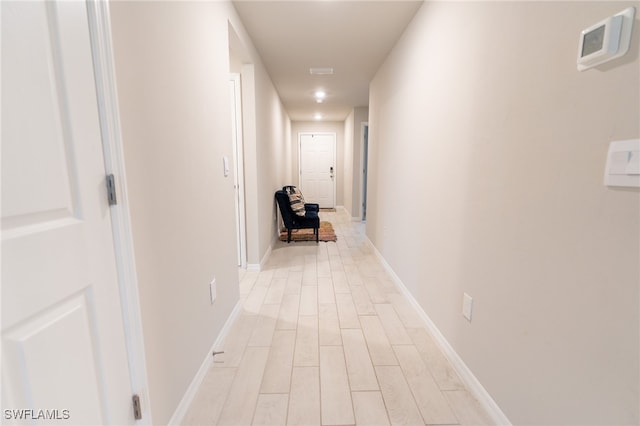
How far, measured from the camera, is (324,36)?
8.84 ft

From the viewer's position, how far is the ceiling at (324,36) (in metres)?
2.22

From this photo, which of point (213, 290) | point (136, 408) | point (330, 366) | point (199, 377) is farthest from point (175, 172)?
point (330, 366)

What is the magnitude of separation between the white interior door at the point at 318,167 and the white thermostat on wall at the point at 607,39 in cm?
681

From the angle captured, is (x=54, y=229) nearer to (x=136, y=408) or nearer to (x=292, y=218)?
(x=136, y=408)

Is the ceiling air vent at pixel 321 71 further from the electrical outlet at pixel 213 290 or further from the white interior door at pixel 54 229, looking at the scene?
the white interior door at pixel 54 229

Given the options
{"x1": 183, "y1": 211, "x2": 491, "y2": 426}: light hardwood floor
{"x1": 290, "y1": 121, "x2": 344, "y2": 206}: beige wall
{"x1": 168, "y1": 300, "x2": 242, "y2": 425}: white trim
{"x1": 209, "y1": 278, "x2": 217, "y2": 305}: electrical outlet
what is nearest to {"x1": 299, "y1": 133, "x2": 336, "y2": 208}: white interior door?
{"x1": 290, "y1": 121, "x2": 344, "y2": 206}: beige wall

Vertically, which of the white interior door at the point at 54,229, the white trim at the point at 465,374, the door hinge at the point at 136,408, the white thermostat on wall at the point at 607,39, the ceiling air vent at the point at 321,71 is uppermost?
A: the ceiling air vent at the point at 321,71

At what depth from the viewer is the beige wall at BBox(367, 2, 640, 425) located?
0.79m

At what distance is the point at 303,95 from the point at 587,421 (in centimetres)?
495

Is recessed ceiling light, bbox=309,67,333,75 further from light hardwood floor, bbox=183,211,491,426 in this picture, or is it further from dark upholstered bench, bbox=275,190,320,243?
light hardwood floor, bbox=183,211,491,426

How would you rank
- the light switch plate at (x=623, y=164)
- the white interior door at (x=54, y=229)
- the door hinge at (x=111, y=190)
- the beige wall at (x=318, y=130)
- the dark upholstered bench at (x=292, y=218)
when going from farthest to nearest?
the beige wall at (x=318, y=130), the dark upholstered bench at (x=292, y=218), the door hinge at (x=111, y=190), the light switch plate at (x=623, y=164), the white interior door at (x=54, y=229)

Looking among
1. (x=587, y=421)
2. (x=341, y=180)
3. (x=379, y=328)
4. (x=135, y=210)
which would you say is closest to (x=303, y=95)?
(x=341, y=180)

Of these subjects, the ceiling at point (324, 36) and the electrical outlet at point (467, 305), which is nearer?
the electrical outlet at point (467, 305)

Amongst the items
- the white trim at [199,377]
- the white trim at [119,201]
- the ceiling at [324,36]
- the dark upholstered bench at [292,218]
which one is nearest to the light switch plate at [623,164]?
the white trim at [119,201]
